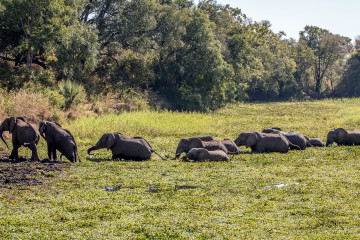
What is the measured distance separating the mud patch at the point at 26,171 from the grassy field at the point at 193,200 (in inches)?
12.2

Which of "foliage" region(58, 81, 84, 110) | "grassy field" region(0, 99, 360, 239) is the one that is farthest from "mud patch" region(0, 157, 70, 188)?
"foliage" region(58, 81, 84, 110)

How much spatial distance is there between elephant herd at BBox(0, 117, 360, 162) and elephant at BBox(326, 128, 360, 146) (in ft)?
7.08

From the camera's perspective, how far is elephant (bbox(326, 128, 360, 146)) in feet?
66.6

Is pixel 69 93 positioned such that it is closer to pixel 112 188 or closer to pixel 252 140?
pixel 252 140

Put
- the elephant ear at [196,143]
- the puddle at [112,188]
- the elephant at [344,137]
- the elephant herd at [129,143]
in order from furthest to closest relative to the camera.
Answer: the elephant at [344,137]
the elephant ear at [196,143]
the elephant herd at [129,143]
the puddle at [112,188]

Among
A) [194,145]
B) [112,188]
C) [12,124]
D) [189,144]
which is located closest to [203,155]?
[194,145]

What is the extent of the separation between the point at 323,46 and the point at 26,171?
211ft

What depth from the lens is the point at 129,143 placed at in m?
15.9

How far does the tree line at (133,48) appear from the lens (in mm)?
29062

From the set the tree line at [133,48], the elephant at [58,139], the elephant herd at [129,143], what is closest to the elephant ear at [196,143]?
the elephant herd at [129,143]

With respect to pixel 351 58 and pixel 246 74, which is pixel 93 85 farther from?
pixel 351 58

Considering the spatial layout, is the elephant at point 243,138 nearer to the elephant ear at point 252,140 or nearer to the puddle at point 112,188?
the elephant ear at point 252,140

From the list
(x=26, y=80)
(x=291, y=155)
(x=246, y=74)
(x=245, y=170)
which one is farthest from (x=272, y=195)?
(x=246, y=74)

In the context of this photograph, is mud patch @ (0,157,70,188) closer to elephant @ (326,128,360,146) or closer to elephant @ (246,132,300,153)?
elephant @ (246,132,300,153)
